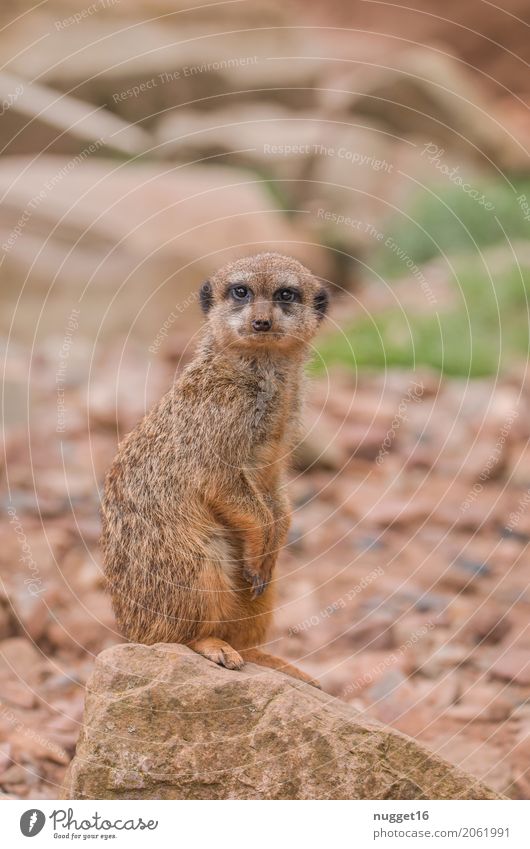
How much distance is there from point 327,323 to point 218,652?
5105 millimetres

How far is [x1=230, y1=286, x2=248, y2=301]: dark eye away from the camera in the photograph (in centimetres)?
397

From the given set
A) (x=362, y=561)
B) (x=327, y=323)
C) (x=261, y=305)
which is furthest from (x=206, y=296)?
(x=327, y=323)

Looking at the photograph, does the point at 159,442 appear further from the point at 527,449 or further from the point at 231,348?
the point at 527,449

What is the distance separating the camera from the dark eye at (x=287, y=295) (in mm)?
3996

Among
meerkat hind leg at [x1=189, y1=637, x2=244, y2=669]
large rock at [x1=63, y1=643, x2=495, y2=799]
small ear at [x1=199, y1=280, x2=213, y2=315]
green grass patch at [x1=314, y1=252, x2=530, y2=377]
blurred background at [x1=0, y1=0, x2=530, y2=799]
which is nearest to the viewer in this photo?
large rock at [x1=63, y1=643, x2=495, y2=799]

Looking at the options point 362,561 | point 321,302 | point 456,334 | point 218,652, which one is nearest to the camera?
point 218,652

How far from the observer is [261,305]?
389 centimetres

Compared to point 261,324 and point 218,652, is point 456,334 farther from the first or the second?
point 218,652

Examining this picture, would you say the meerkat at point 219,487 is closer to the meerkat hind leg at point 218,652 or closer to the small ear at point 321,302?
the meerkat hind leg at point 218,652

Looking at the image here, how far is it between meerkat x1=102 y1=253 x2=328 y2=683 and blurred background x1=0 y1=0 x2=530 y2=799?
56 cm

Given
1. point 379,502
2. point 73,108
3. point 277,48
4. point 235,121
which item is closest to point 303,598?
point 379,502

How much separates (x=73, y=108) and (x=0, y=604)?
7.54m

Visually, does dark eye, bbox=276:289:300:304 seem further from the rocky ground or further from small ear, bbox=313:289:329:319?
the rocky ground

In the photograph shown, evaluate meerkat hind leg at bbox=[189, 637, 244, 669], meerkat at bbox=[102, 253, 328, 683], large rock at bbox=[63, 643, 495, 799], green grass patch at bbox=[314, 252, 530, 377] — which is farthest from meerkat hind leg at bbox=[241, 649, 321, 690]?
green grass patch at bbox=[314, 252, 530, 377]
